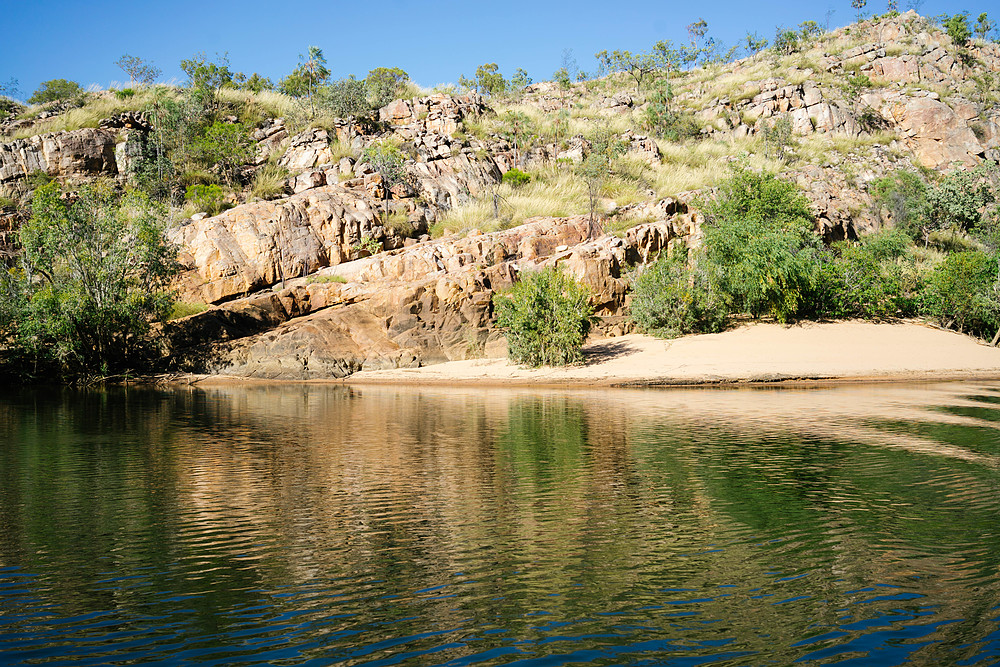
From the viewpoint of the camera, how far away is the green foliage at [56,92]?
50000mm

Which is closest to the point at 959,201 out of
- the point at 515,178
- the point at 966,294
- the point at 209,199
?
the point at 966,294

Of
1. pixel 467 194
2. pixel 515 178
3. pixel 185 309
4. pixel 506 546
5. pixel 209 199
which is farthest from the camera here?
pixel 515 178

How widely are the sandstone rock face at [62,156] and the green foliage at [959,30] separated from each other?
70.2 metres

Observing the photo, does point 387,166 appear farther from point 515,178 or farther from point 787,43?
point 787,43

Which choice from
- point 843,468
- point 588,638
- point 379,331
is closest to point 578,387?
point 379,331

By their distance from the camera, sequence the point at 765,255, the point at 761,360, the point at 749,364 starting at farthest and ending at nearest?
1. the point at 765,255
2. the point at 761,360
3. the point at 749,364

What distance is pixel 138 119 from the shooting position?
45.1 metres

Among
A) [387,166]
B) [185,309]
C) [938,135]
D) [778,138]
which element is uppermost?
[938,135]

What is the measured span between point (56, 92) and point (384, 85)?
23.5 meters

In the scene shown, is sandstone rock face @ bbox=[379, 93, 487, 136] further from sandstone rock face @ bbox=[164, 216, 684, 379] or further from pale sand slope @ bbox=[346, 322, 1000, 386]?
pale sand slope @ bbox=[346, 322, 1000, 386]

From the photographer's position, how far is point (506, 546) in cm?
762

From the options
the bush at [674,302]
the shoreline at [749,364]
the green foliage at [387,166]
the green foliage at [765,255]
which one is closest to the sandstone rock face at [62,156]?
the green foliage at [387,166]

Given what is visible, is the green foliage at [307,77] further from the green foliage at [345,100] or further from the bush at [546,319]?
the bush at [546,319]

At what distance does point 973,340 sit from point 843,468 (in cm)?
2415
